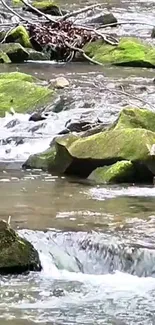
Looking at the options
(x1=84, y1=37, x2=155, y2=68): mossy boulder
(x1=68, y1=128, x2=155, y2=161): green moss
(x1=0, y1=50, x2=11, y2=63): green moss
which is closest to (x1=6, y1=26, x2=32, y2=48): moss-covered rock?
(x1=0, y1=50, x2=11, y2=63): green moss

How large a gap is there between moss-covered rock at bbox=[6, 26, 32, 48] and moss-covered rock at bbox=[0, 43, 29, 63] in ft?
0.81

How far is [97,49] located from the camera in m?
17.3

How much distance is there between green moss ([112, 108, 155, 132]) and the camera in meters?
10.3

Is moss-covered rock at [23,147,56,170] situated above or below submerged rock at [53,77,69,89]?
below

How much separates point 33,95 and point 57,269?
6.64 meters

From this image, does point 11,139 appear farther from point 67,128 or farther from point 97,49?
point 97,49

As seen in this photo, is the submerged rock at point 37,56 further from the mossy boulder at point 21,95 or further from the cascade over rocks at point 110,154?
the cascade over rocks at point 110,154

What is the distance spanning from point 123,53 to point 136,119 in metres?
6.88

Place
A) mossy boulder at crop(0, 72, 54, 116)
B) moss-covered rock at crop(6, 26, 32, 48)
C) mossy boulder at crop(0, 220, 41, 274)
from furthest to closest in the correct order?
moss-covered rock at crop(6, 26, 32, 48) → mossy boulder at crop(0, 72, 54, 116) → mossy boulder at crop(0, 220, 41, 274)

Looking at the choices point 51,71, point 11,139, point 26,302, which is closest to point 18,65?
point 51,71

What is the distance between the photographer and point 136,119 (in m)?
10.4

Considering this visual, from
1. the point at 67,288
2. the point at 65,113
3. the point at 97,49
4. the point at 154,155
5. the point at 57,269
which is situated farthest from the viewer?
Answer: the point at 97,49

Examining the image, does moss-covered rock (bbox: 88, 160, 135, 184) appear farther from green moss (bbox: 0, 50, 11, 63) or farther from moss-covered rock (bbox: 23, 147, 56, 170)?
green moss (bbox: 0, 50, 11, 63)

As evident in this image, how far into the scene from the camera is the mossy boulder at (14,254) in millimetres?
6430
